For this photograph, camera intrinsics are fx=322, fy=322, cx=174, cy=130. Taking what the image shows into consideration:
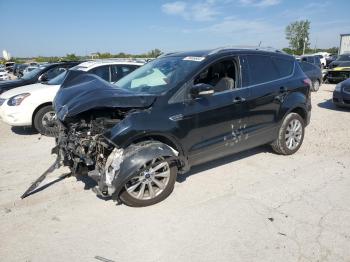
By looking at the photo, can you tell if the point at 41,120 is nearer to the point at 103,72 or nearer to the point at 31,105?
the point at 31,105

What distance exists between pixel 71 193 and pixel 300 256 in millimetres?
2942

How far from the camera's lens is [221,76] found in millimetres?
4984

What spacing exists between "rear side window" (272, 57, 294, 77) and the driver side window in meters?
1.03

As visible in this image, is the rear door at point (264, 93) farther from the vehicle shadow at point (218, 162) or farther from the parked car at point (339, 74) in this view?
the parked car at point (339, 74)

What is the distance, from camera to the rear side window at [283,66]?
5.46 meters

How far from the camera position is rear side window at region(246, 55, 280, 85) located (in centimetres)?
494

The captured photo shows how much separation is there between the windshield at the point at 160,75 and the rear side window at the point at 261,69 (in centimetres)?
96

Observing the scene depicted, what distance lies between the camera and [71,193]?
4.38 meters

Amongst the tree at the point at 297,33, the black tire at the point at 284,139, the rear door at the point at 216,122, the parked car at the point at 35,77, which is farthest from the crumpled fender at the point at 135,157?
the tree at the point at 297,33

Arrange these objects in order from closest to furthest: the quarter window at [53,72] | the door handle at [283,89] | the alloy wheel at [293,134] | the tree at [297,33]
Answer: the door handle at [283,89]
the alloy wheel at [293,134]
the quarter window at [53,72]
the tree at [297,33]

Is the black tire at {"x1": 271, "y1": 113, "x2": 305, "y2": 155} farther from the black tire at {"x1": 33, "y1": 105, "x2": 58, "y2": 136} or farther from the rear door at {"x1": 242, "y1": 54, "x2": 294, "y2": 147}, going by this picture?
the black tire at {"x1": 33, "y1": 105, "x2": 58, "y2": 136}

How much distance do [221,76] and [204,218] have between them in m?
2.30

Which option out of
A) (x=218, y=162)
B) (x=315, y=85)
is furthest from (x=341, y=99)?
(x=218, y=162)

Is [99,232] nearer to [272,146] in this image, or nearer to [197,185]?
[197,185]
